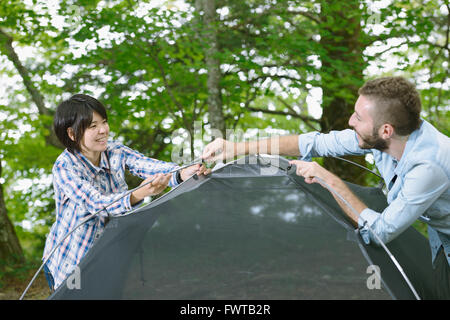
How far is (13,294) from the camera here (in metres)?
4.50

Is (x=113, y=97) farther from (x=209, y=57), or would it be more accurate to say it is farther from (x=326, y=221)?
(x=326, y=221)

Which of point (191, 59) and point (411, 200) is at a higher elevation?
point (191, 59)

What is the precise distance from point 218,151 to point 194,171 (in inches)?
6.7

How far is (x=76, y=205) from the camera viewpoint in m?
1.92

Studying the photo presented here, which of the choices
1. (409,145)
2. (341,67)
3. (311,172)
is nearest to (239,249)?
(311,172)

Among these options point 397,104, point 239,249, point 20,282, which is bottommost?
point 20,282

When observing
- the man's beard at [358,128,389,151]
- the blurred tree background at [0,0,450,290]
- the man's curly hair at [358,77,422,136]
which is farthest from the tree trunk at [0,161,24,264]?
the man's curly hair at [358,77,422,136]

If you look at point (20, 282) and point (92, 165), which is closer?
point (92, 165)

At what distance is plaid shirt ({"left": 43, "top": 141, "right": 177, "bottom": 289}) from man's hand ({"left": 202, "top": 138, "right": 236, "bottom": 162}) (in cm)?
44

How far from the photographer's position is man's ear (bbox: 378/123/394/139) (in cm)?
178

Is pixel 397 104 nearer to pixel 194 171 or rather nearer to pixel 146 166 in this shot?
pixel 194 171

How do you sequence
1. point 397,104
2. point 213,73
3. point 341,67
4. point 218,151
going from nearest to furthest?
point 397,104, point 218,151, point 341,67, point 213,73

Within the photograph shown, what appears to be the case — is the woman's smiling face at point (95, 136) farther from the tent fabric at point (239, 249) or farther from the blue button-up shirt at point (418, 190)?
the blue button-up shirt at point (418, 190)
